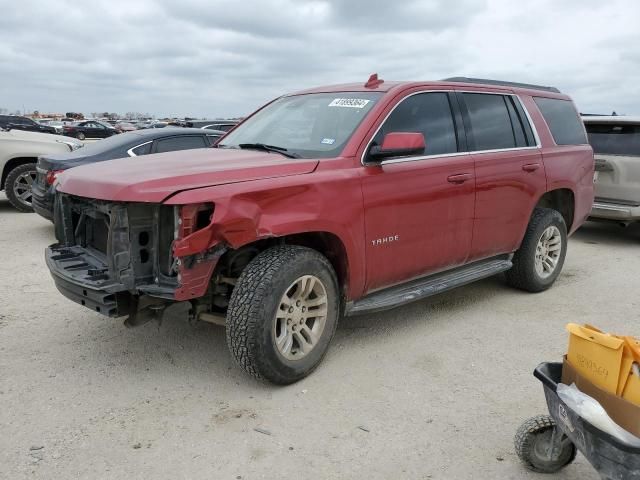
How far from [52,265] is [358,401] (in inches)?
84.0

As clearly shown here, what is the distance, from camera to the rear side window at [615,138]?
7625 millimetres

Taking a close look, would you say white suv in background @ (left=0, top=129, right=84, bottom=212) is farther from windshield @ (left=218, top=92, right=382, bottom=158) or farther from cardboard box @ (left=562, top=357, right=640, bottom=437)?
cardboard box @ (left=562, top=357, right=640, bottom=437)

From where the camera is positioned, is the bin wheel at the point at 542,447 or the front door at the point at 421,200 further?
the front door at the point at 421,200

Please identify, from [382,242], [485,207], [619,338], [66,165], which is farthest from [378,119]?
[66,165]

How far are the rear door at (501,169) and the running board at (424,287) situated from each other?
11 centimetres

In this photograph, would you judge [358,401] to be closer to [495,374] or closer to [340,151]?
[495,374]

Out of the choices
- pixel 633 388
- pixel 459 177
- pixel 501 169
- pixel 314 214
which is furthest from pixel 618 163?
pixel 633 388

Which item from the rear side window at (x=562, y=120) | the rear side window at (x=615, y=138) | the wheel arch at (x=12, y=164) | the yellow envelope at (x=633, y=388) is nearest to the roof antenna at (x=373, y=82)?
the rear side window at (x=562, y=120)

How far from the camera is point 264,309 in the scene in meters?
3.19

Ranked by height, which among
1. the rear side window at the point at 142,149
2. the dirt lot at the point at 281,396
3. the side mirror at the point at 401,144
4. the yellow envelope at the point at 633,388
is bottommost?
the dirt lot at the point at 281,396

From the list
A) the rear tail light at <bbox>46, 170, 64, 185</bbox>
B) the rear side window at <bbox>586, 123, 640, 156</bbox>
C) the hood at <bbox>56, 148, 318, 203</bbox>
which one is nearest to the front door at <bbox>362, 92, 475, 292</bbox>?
the hood at <bbox>56, 148, 318, 203</bbox>

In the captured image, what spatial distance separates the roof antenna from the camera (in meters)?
4.35

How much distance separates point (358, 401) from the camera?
3.34 meters

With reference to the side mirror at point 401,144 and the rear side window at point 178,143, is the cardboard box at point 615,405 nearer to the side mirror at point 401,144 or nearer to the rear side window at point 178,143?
the side mirror at point 401,144
